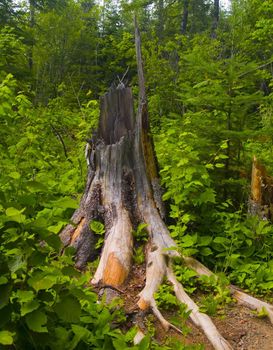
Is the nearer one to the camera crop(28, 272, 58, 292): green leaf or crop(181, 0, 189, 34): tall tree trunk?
crop(28, 272, 58, 292): green leaf

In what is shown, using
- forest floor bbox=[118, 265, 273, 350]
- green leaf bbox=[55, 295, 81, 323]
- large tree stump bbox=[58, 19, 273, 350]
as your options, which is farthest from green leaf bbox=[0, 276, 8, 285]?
large tree stump bbox=[58, 19, 273, 350]

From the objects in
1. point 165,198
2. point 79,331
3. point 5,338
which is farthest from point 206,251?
point 5,338

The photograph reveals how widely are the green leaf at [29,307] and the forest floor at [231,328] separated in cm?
157

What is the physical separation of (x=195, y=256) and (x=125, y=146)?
165cm

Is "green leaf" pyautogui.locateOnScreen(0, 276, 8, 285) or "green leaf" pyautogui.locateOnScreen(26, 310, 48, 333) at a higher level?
"green leaf" pyautogui.locateOnScreen(0, 276, 8, 285)

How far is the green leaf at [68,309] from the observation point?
219 centimetres

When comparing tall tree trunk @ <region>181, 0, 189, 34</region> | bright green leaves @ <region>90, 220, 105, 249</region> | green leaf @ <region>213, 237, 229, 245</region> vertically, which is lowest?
green leaf @ <region>213, 237, 229, 245</region>

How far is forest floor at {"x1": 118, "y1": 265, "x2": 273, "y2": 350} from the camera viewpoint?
11.4 ft

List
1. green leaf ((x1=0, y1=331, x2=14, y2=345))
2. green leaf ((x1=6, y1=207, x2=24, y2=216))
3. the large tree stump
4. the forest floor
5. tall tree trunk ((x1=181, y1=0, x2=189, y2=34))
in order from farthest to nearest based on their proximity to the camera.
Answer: tall tree trunk ((x1=181, y1=0, x2=189, y2=34)) < the large tree stump < the forest floor < green leaf ((x1=6, y1=207, x2=24, y2=216)) < green leaf ((x1=0, y1=331, x2=14, y2=345))

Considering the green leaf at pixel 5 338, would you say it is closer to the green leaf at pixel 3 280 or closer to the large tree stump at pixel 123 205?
the green leaf at pixel 3 280

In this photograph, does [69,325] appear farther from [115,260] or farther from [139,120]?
[139,120]

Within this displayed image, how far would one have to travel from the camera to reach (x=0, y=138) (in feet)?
20.1

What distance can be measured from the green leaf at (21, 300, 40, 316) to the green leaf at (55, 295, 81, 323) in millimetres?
133

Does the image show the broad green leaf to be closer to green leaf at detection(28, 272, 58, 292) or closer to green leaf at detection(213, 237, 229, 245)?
green leaf at detection(213, 237, 229, 245)
